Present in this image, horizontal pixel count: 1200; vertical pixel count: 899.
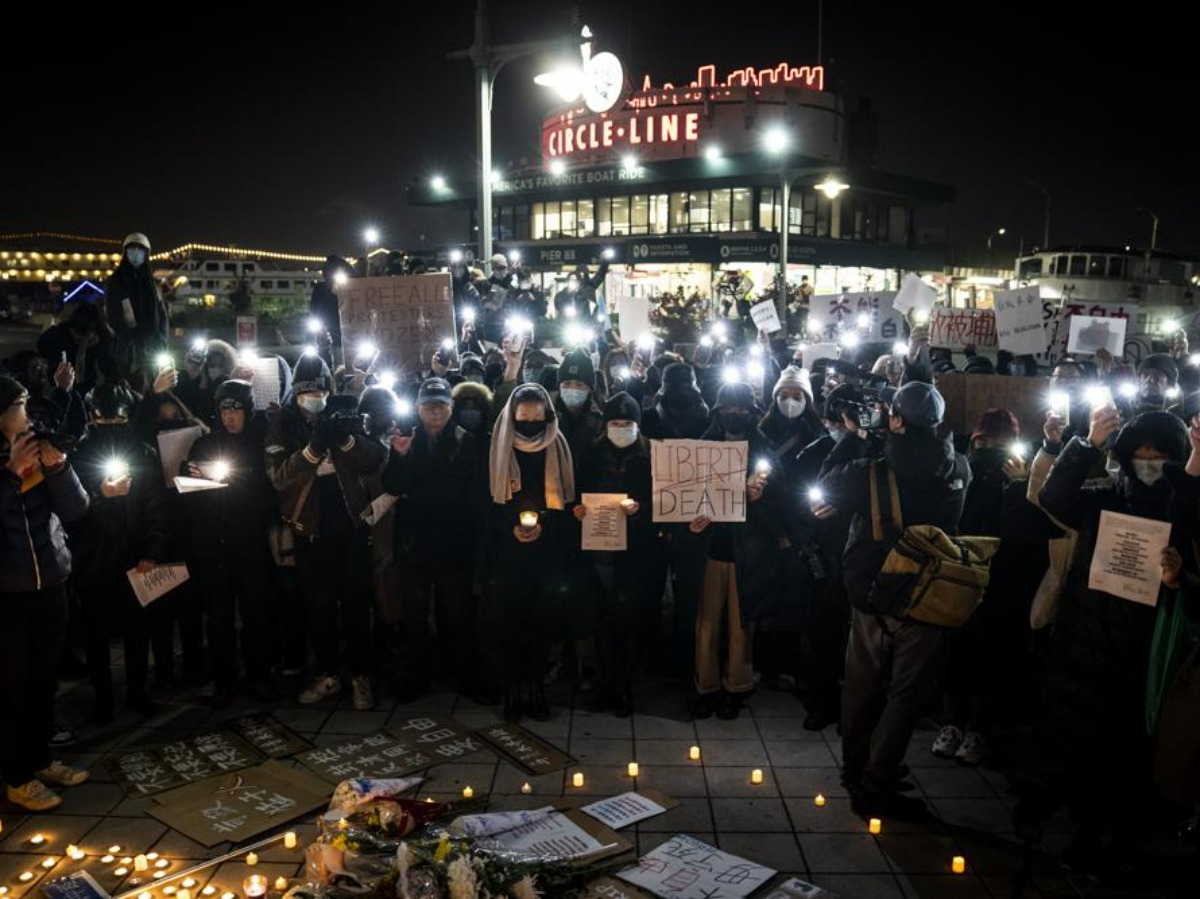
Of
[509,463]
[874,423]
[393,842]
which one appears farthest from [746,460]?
[393,842]

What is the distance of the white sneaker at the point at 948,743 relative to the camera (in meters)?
6.20

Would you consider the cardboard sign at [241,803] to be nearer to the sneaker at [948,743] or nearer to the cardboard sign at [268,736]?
the cardboard sign at [268,736]

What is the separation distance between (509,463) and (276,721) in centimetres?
246

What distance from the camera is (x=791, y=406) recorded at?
7.38 m

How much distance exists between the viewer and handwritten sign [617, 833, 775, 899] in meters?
4.62

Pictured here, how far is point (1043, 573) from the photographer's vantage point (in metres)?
6.15

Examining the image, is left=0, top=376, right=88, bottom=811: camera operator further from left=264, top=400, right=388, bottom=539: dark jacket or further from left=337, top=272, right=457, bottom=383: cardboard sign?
left=337, top=272, right=457, bottom=383: cardboard sign

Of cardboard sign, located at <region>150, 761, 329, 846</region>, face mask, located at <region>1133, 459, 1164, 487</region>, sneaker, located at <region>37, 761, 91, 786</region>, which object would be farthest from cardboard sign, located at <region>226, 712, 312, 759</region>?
face mask, located at <region>1133, 459, 1164, 487</region>

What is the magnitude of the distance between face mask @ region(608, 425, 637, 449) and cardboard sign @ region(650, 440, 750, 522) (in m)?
0.26

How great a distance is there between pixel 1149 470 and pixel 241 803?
5.30 meters

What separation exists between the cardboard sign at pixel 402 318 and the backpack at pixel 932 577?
18.4 ft

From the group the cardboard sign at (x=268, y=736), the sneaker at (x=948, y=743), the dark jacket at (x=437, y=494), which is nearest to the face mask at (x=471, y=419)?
the dark jacket at (x=437, y=494)

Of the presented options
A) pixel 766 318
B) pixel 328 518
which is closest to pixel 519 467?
pixel 328 518

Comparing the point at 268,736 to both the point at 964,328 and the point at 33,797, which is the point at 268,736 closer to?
the point at 33,797
